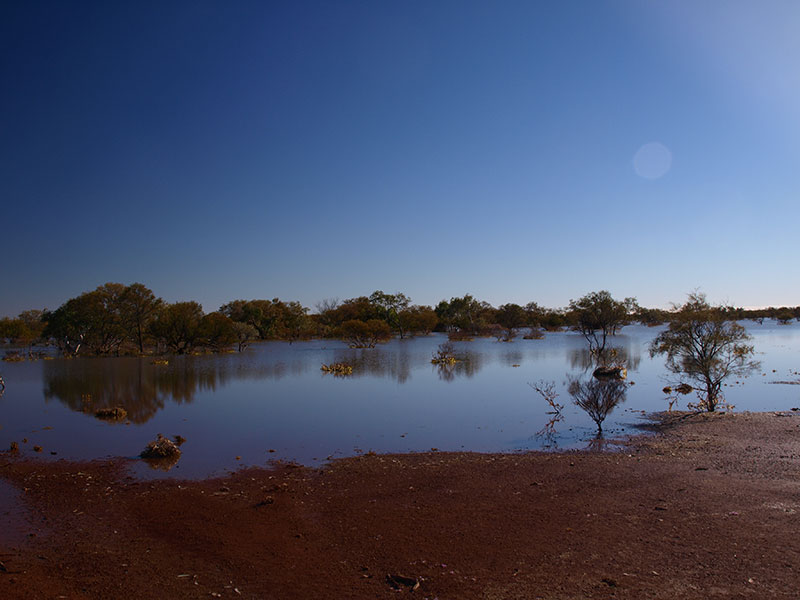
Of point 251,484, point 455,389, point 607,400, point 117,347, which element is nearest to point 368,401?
point 455,389

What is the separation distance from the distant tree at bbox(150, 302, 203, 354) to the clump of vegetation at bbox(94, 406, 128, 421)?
116ft

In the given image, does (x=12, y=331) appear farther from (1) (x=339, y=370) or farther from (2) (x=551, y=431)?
(2) (x=551, y=431)

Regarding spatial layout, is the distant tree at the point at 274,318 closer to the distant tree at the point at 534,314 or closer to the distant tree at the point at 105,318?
the distant tree at the point at 105,318

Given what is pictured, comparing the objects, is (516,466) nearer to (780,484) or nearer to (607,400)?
(780,484)

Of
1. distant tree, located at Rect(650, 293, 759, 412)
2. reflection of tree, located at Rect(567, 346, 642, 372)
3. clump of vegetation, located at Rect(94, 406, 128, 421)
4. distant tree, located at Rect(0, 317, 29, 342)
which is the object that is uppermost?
distant tree, located at Rect(0, 317, 29, 342)

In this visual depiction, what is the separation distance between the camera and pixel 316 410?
1748 centimetres

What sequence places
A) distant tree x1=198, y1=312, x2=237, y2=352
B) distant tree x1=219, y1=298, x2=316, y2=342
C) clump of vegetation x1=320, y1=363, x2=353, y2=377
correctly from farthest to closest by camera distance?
distant tree x1=219, y1=298, x2=316, y2=342, distant tree x1=198, y1=312, x2=237, y2=352, clump of vegetation x1=320, y1=363, x2=353, y2=377

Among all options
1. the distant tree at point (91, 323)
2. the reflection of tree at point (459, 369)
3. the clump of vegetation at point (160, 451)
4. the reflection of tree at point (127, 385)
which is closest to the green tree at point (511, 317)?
the reflection of tree at point (459, 369)

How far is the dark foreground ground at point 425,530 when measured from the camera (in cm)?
507

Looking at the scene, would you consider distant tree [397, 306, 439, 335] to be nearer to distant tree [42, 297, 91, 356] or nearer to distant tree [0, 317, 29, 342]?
distant tree [42, 297, 91, 356]

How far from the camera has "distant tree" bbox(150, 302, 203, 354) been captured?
5050 cm

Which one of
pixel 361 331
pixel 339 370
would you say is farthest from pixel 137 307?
pixel 339 370

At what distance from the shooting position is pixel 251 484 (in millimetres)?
9172

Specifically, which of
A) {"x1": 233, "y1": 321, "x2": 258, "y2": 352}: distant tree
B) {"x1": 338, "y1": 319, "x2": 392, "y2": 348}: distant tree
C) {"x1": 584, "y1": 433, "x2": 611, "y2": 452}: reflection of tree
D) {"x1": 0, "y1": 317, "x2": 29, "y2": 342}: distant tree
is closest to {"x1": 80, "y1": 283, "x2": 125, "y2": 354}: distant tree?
{"x1": 233, "y1": 321, "x2": 258, "y2": 352}: distant tree
